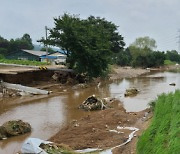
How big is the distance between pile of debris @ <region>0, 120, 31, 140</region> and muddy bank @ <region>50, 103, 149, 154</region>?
4.78 ft

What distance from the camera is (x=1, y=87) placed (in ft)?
77.5

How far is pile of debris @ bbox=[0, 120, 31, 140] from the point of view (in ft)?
37.8

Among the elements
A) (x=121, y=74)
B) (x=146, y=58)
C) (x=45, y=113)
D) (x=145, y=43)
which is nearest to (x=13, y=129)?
(x=45, y=113)

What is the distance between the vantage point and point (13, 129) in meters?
11.8

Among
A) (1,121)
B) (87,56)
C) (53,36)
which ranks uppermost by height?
(53,36)

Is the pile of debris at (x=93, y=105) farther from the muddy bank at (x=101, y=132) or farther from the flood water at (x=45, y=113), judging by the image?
the muddy bank at (x=101, y=132)

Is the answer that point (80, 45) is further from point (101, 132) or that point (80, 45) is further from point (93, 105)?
point (101, 132)

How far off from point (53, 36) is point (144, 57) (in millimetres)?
42540

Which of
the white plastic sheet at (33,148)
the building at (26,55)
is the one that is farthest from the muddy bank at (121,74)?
the white plastic sheet at (33,148)

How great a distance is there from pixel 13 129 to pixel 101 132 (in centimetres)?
350

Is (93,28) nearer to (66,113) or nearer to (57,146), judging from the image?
(66,113)

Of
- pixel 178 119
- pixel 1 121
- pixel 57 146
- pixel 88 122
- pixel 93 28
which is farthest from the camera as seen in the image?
pixel 93 28

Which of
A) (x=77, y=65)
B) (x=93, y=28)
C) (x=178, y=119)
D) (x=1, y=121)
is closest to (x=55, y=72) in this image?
(x=77, y=65)

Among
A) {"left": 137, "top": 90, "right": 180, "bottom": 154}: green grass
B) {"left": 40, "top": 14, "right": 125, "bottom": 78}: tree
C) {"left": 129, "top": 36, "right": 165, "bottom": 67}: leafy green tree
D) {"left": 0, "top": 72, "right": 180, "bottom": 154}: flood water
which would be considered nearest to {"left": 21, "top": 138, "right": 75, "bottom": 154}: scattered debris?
{"left": 0, "top": 72, "right": 180, "bottom": 154}: flood water
